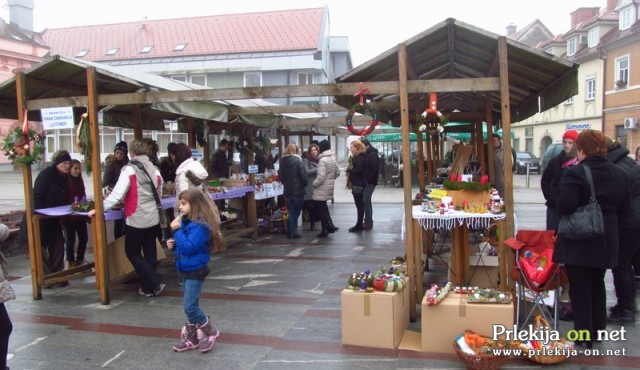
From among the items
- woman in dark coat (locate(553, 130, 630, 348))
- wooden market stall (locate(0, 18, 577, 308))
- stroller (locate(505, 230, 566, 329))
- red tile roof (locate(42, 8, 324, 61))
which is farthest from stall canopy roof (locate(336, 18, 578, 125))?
red tile roof (locate(42, 8, 324, 61))

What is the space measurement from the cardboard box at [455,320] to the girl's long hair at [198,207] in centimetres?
193

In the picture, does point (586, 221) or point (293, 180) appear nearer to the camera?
point (586, 221)

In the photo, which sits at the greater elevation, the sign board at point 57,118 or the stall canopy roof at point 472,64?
the stall canopy roof at point 472,64

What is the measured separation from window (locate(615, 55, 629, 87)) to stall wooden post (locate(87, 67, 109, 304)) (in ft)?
95.1

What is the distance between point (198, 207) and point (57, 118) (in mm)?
2600

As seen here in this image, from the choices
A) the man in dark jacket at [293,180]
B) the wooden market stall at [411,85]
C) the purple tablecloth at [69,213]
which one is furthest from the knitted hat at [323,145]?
the purple tablecloth at [69,213]

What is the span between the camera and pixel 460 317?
13.8ft

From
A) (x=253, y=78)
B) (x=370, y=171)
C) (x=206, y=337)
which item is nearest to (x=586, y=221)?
(x=206, y=337)

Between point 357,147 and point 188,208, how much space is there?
610 centimetres

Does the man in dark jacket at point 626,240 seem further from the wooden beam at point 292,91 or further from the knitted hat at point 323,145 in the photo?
the knitted hat at point 323,145

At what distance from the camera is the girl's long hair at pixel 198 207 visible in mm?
4398

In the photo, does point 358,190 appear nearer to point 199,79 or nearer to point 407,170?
point 407,170

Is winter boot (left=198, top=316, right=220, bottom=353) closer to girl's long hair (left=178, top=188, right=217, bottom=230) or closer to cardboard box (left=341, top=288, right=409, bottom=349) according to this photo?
girl's long hair (left=178, top=188, right=217, bottom=230)

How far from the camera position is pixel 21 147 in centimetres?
605
